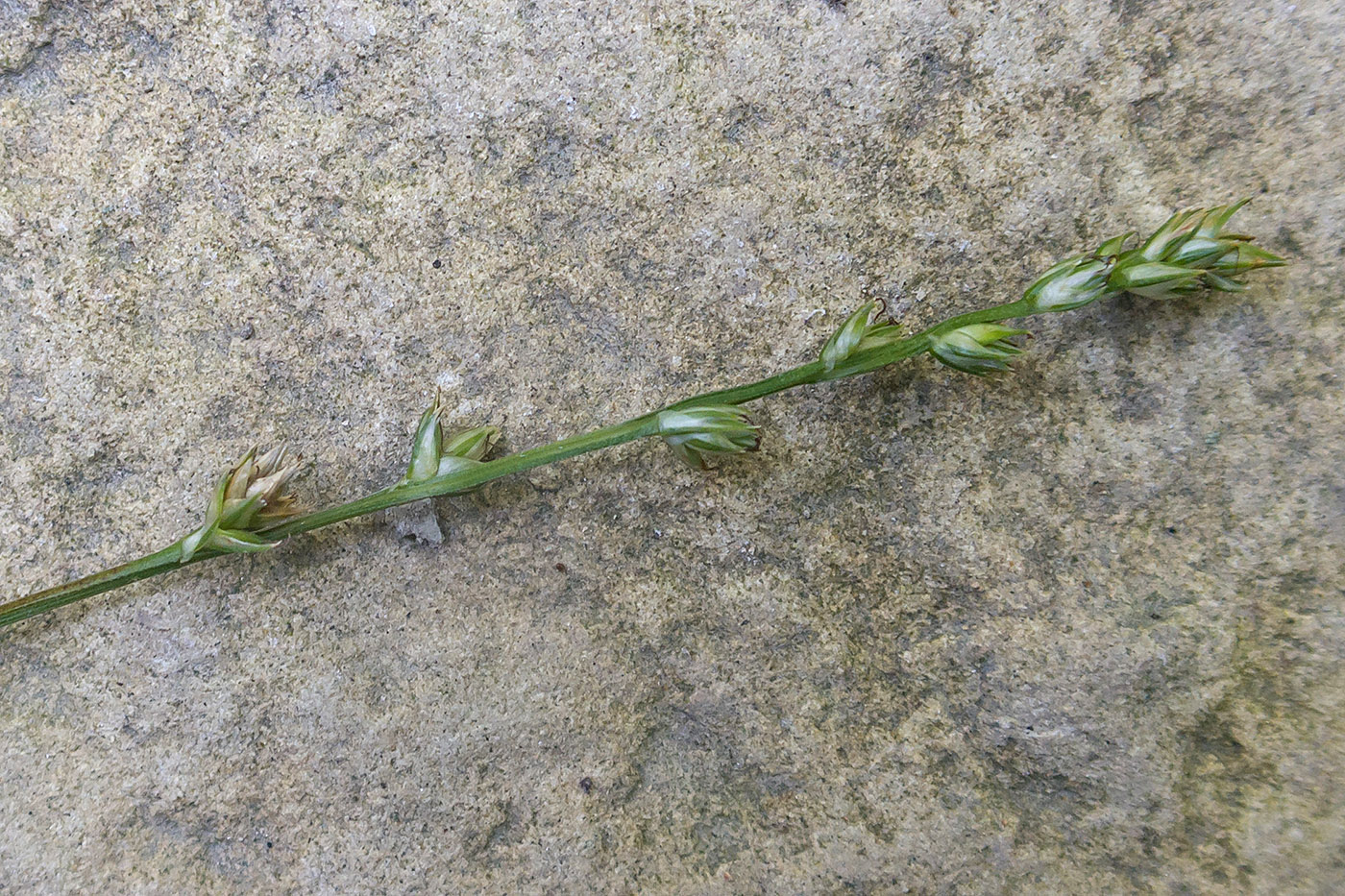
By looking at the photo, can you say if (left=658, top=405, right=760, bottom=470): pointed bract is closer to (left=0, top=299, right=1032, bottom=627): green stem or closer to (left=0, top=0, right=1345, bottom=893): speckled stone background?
(left=0, top=299, right=1032, bottom=627): green stem

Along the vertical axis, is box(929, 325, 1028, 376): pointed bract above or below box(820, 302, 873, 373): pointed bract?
below

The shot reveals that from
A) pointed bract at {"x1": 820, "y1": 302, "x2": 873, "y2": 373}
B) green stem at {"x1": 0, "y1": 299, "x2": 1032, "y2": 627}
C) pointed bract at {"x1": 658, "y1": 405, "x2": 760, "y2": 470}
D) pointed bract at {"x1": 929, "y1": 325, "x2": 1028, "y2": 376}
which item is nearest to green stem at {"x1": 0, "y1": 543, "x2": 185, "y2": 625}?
green stem at {"x1": 0, "y1": 299, "x2": 1032, "y2": 627}

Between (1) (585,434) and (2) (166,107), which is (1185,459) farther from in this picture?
(2) (166,107)

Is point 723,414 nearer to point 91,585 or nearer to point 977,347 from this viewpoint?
point 977,347

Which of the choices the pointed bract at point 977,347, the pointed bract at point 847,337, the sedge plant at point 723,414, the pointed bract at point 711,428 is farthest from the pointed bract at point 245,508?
the pointed bract at point 977,347

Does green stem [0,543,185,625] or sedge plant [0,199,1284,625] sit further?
green stem [0,543,185,625]

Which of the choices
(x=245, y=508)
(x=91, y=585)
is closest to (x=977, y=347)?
(x=245, y=508)

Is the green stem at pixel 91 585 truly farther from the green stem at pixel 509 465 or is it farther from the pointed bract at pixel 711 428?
the pointed bract at pixel 711 428
